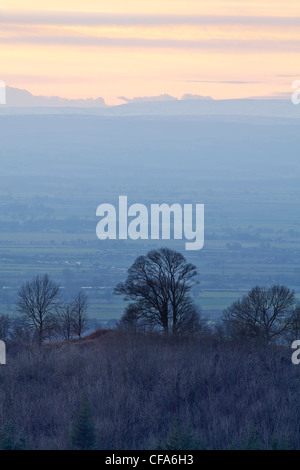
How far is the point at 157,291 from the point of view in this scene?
21.0 metres

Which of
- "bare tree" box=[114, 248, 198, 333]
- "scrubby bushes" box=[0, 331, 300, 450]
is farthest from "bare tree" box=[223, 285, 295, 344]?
"scrubby bushes" box=[0, 331, 300, 450]

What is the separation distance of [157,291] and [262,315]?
3.87 m

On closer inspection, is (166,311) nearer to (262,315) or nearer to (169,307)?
(169,307)

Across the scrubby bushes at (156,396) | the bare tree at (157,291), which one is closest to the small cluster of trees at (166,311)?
the bare tree at (157,291)

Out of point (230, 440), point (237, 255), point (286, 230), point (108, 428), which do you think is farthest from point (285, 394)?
point (286, 230)

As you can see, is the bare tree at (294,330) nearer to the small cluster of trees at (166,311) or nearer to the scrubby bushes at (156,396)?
the small cluster of trees at (166,311)

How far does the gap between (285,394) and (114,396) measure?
7.99 feet

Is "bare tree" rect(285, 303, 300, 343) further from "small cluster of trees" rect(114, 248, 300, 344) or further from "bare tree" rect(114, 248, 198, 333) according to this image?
"bare tree" rect(114, 248, 198, 333)

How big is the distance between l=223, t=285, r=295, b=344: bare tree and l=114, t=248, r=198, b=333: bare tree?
1595 millimetres

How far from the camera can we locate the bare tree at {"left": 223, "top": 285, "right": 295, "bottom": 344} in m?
20.2

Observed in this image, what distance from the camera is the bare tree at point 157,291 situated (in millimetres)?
20516

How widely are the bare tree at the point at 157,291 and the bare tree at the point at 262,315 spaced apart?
160 centimetres
